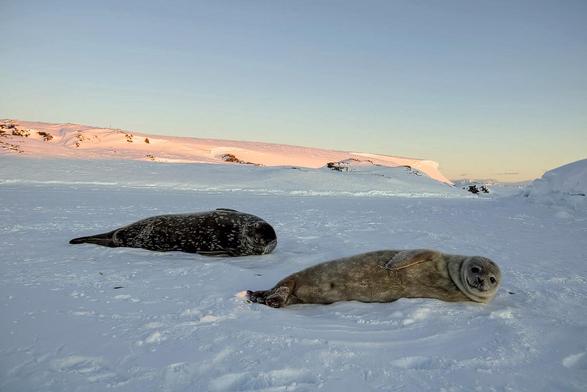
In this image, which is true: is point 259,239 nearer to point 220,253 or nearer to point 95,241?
point 220,253

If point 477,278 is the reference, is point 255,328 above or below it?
below

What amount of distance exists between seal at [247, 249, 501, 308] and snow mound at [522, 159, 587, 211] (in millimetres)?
9140

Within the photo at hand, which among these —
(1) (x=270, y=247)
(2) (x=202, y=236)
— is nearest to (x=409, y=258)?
(1) (x=270, y=247)

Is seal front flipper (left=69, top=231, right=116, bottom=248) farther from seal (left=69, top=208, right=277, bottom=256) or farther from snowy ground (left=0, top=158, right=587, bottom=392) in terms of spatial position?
snowy ground (left=0, top=158, right=587, bottom=392)

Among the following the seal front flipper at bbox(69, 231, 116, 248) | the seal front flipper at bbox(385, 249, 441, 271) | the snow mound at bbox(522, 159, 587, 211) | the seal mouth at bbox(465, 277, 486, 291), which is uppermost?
the snow mound at bbox(522, 159, 587, 211)

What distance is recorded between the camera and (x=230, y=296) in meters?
3.48

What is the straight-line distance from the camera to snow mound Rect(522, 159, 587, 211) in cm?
1135

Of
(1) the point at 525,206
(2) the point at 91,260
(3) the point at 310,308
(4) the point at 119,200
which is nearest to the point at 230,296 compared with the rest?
(3) the point at 310,308

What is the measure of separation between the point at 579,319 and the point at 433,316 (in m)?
1.11

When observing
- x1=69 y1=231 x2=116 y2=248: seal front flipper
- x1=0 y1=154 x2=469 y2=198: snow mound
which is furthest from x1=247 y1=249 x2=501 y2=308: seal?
x1=0 y1=154 x2=469 y2=198: snow mound

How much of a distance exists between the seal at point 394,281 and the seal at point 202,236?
5.48 feet

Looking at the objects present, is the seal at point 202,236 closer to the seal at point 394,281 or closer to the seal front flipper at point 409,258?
the seal at point 394,281

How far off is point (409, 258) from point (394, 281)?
23 cm

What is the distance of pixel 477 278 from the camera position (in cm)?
343
